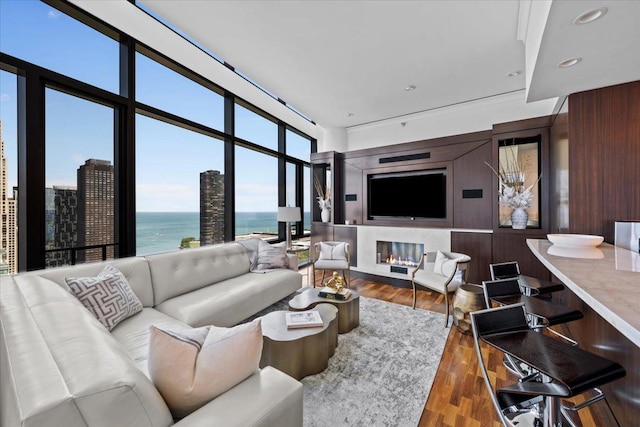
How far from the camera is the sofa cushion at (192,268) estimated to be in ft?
8.29

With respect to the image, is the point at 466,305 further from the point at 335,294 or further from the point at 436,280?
the point at 335,294

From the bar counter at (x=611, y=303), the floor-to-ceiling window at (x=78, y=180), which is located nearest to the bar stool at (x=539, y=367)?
the bar counter at (x=611, y=303)

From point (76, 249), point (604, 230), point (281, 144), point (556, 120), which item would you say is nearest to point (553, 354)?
point (604, 230)

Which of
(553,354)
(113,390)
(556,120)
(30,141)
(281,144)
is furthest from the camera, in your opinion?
(281,144)

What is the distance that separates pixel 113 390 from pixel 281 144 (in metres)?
4.96

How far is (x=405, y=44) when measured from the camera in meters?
2.90

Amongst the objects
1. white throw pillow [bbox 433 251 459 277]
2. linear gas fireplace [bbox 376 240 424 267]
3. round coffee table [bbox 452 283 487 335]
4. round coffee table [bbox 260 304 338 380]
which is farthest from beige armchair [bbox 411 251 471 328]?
round coffee table [bbox 260 304 338 380]

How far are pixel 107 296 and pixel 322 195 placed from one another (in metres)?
4.18

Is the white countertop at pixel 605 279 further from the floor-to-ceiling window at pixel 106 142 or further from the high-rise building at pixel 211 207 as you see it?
the high-rise building at pixel 211 207

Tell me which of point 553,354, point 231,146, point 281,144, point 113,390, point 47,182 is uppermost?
point 281,144

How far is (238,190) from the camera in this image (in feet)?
14.4

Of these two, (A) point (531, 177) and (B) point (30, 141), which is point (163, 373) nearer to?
(B) point (30, 141)

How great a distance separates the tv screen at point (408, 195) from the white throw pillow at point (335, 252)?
45.7 inches

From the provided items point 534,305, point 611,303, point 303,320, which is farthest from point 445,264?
point 611,303
